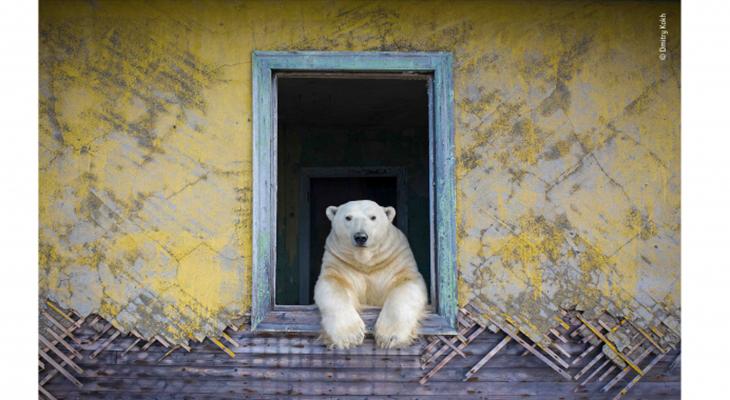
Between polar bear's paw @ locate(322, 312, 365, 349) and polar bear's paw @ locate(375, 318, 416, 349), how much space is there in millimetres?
86

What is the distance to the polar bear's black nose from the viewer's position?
350 centimetres

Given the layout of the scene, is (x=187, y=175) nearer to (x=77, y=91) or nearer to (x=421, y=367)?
(x=77, y=91)

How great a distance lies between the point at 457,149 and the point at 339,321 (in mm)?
1079

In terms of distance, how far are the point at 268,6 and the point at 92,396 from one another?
223 cm

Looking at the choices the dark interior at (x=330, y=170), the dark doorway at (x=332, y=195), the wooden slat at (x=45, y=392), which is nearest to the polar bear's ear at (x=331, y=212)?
the wooden slat at (x=45, y=392)

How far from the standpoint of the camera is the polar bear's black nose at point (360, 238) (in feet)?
11.5

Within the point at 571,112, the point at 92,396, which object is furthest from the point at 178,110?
the point at 571,112

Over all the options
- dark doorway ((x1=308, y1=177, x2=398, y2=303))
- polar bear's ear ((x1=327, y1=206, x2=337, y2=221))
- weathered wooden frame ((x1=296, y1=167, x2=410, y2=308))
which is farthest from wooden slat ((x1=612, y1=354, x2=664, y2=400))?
dark doorway ((x1=308, y1=177, x2=398, y2=303))

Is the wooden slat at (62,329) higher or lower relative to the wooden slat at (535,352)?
higher

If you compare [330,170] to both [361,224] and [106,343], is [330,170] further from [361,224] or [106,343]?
[106,343]

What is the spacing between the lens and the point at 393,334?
3.31 m

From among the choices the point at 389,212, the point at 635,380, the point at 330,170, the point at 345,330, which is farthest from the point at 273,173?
the point at 330,170

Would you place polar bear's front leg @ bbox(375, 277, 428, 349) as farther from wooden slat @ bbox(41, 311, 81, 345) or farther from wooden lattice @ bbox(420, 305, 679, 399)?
wooden slat @ bbox(41, 311, 81, 345)

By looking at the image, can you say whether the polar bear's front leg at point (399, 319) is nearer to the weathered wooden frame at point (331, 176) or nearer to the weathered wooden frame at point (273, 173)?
the weathered wooden frame at point (273, 173)
